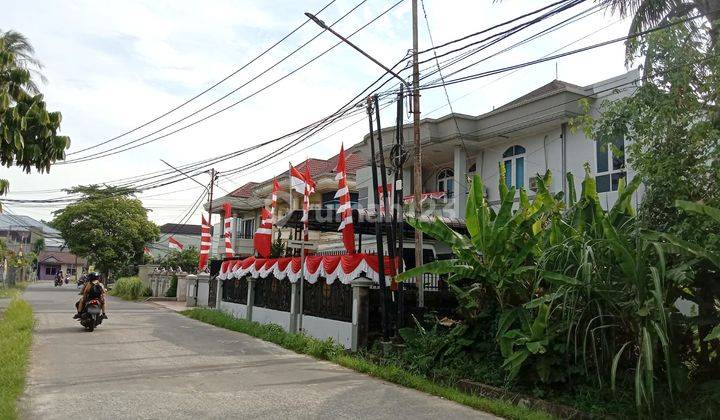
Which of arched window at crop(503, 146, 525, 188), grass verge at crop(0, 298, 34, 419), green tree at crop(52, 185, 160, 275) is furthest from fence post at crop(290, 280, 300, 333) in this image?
green tree at crop(52, 185, 160, 275)

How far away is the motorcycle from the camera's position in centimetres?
1425

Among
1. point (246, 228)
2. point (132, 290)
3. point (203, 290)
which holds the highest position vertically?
point (246, 228)

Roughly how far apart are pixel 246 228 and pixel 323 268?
28.6 metres

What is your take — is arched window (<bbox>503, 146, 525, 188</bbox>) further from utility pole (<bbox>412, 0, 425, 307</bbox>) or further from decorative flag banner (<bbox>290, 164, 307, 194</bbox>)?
utility pole (<bbox>412, 0, 425, 307</bbox>)

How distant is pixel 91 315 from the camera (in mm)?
14289

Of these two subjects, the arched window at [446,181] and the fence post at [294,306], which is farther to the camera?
the arched window at [446,181]

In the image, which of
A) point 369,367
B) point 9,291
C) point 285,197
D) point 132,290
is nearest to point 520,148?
point 369,367

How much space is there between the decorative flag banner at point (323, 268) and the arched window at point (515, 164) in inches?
313

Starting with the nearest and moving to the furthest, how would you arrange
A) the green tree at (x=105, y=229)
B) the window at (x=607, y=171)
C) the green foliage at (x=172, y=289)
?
the window at (x=607, y=171) → the green foliage at (x=172, y=289) → the green tree at (x=105, y=229)

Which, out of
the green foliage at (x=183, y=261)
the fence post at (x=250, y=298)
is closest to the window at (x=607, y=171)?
the fence post at (x=250, y=298)

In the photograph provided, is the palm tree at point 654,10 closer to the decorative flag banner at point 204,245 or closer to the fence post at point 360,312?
the fence post at point 360,312

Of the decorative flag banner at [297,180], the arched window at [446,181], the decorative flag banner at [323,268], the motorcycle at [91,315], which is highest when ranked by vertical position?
the arched window at [446,181]

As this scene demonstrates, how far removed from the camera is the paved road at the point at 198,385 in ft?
22.6

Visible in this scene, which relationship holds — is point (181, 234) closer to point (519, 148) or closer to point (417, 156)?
point (519, 148)
